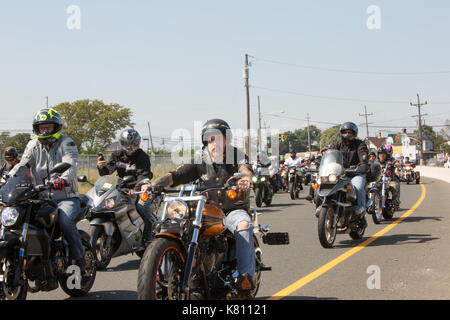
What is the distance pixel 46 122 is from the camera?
571 cm

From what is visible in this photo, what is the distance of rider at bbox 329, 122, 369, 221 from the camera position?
9.35m

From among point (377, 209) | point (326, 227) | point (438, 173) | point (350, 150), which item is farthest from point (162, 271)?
A: point (438, 173)

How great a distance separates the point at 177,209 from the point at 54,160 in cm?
214

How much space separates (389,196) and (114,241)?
7.45m

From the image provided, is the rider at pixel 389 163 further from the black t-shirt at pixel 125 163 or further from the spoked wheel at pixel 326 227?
the black t-shirt at pixel 125 163

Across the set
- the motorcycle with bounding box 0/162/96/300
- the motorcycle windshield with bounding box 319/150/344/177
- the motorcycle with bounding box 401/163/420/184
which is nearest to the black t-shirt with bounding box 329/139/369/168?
the motorcycle windshield with bounding box 319/150/344/177

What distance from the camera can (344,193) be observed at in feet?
29.7

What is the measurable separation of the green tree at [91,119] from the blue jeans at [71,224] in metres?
56.3

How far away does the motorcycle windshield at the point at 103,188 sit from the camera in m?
7.13

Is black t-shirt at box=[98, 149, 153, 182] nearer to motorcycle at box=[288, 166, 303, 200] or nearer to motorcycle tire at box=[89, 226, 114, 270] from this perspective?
motorcycle tire at box=[89, 226, 114, 270]

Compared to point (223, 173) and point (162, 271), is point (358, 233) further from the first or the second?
point (162, 271)

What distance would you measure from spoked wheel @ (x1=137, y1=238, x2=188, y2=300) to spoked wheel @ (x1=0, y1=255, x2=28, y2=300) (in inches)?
61.8
